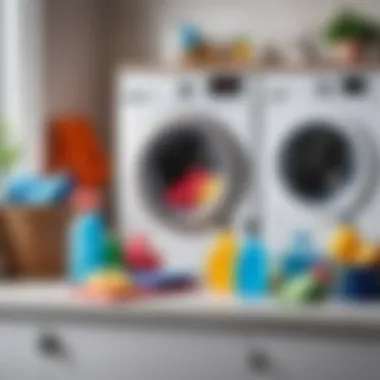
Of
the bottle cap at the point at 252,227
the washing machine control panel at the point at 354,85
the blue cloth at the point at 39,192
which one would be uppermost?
the washing machine control panel at the point at 354,85

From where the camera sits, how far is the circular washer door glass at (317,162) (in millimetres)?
3617

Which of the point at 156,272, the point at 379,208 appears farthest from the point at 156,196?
the point at 156,272

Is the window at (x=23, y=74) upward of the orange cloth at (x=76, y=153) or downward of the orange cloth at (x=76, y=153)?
upward

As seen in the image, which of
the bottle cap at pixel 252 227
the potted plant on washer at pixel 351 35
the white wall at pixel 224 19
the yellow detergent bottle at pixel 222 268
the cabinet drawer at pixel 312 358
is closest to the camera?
the cabinet drawer at pixel 312 358

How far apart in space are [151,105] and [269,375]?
183 cm

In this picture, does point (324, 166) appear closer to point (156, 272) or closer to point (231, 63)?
point (231, 63)

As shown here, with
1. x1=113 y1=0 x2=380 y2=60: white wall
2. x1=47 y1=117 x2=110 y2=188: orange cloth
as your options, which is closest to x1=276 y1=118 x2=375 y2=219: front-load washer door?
x1=113 y1=0 x2=380 y2=60: white wall

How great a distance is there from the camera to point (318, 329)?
2004 millimetres

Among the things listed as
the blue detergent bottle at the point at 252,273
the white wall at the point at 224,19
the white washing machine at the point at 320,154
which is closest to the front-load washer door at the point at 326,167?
the white washing machine at the point at 320,154

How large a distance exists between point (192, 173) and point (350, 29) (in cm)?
76

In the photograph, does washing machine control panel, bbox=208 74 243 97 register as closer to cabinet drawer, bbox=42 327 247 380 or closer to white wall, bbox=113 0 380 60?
white wall, bbox=113 0 380 60

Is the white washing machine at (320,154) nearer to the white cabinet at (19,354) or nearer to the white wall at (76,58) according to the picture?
the white wall at (76,58)

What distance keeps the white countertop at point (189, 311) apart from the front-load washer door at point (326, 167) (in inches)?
56.2

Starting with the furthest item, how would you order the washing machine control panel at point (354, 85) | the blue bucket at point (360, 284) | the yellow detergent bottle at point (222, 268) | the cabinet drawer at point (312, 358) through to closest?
1. the washing machine control panel at point (354, 85)
2. the yellow detergent bottle at point (222, 268)
3. the blue bucket at point (360, 284)
4. the cabinet drawer at point (312, 358)
